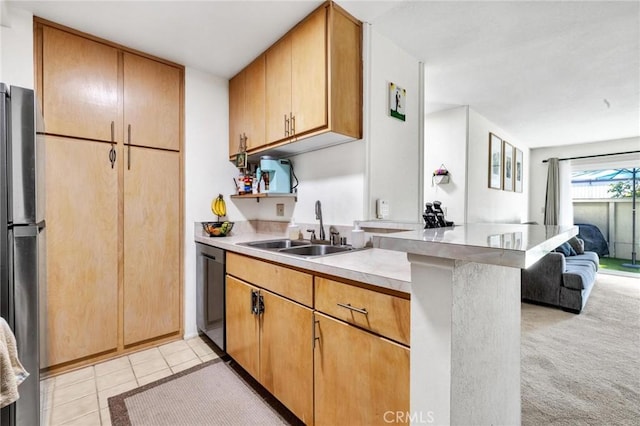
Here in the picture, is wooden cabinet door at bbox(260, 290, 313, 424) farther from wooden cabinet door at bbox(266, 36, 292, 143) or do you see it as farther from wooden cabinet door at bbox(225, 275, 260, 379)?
wooden cabinet door at bbox(266, 36, 292, 143)

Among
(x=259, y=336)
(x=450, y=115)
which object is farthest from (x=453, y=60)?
(x=259, y=336)

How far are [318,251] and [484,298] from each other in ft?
3.87

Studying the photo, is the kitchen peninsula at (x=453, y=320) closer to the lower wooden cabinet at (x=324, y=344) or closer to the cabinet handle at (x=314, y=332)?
the lower wooden cabinet at (x=324, y=344)

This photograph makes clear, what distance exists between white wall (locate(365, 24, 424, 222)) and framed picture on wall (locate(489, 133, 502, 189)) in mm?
2269

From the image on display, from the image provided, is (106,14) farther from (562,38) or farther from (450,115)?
(450,115)

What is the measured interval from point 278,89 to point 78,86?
1.39m

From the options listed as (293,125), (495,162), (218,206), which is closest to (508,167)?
(495,162)

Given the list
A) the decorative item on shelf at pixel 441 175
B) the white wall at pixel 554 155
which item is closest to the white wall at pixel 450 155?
the decorative item on shelf at pixel 441 175

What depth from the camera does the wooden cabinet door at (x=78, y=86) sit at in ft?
6.23

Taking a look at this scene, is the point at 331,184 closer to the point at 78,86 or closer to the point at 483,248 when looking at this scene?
the point at 483,248

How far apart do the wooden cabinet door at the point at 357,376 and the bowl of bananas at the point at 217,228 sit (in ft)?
4.74

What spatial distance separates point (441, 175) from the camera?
3.49m

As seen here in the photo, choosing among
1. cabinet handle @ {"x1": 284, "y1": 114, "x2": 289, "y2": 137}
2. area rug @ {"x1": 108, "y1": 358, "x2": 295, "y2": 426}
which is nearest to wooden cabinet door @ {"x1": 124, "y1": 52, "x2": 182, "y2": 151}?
cabinet handle @ {"x1": 284, "y1": 114, "x2": 289, "y2": 137}

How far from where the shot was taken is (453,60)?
2.36m
